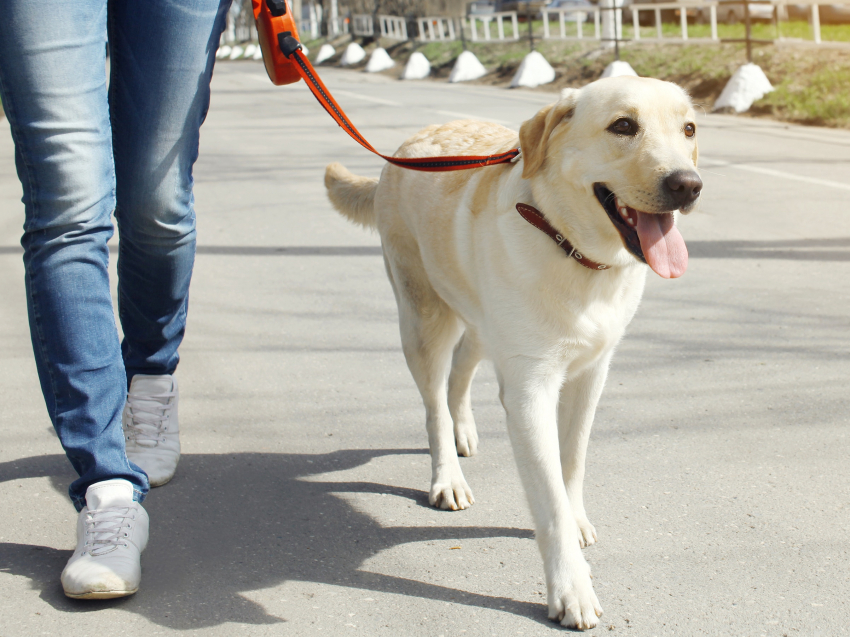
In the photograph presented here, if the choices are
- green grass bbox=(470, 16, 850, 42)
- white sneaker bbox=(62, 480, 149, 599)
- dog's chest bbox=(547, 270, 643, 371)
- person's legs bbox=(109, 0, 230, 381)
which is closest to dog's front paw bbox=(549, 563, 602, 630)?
dog's chest bbox=(547, 270, 643, 371)

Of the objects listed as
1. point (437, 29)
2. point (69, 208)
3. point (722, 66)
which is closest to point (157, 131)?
point (69, 208)

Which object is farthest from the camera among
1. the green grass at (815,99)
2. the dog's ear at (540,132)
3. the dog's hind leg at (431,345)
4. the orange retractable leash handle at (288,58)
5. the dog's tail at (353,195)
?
the green grass at (815,99)

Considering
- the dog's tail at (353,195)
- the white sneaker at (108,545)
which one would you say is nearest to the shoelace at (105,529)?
the white sneaker at (108,545)

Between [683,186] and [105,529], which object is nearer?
[683,186]

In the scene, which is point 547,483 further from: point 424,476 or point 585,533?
point 424,476

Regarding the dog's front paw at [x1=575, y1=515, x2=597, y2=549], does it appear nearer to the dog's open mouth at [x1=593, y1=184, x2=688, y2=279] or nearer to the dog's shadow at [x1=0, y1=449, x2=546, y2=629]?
the dog's shadow at [x1=0, y1=449, x2=546, y2=629]

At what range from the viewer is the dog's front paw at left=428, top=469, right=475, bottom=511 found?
2.79 meters

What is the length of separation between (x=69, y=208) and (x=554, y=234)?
1.24 m

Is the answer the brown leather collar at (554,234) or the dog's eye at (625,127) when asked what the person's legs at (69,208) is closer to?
the brown leather collar at (554,234)

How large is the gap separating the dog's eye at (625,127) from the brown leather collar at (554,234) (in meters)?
0.28

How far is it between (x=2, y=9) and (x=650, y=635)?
2154mm

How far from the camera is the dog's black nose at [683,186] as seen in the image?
2.14 meters

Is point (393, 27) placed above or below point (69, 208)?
below

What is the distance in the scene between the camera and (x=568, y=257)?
7.60 feet
